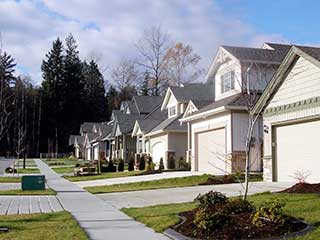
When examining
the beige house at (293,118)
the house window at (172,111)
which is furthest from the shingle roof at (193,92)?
the beige house at (293,118)

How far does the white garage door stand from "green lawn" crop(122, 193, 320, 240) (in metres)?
24.8

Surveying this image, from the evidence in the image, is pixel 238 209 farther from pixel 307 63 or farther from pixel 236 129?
pixel 236 129

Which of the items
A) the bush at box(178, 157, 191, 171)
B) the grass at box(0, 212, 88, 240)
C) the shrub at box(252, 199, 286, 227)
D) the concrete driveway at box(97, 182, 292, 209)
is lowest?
the grass at box(0, 212, 88, 240)

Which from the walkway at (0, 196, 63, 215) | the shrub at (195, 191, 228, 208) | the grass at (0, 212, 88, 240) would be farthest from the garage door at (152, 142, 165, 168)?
the shrub at (195, 191, 228, 208)

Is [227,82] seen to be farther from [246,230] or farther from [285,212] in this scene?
[246,230]

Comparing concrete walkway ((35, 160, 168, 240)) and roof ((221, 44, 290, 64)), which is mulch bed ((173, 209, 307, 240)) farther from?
roof ((221, 44, 290, 64))

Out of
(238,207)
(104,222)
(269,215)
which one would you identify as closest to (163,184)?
(104,222)

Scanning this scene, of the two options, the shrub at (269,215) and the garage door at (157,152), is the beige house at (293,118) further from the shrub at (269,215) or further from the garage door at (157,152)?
the garage door at (157,152)

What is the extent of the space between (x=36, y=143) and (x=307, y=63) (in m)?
82.5

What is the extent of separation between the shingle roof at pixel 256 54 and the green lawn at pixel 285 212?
13.2 meters

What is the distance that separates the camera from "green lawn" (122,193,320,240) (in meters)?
10.1

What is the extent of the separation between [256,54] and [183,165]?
1097 centimetres

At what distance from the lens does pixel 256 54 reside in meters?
27.4

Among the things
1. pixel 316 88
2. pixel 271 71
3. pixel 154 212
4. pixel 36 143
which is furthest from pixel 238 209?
pixel 36 143
